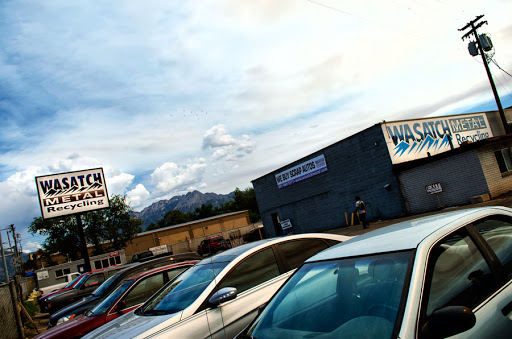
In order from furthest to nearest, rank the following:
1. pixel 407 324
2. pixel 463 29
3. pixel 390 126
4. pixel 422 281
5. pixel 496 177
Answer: pixel 463 29
pixel 390 126
pixel 496 177
pixel 422 281
pixel 407 324

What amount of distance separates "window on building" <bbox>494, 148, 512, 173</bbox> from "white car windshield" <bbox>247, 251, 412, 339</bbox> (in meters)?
19.5

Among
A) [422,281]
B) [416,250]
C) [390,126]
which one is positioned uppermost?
[390,126]

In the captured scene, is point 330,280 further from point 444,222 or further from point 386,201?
point 386,201

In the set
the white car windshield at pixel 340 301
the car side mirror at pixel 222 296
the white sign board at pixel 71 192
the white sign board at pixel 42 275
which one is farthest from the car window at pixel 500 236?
the white sign board at pixel 42 275

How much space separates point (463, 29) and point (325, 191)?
54.2 feet

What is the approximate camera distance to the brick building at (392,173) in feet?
58.0

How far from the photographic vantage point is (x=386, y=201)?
21.6m

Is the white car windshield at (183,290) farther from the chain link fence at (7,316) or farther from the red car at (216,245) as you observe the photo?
the red car at (216,245)

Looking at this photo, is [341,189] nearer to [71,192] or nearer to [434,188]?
[434,188]

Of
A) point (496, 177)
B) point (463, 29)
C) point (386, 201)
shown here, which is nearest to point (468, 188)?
point (496, 177)

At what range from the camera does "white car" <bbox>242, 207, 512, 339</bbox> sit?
202 cm

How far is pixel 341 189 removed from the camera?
81.6 feet

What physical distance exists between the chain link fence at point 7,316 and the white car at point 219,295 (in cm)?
758

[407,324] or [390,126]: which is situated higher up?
[390,126]
